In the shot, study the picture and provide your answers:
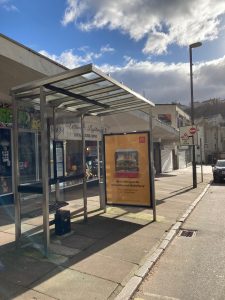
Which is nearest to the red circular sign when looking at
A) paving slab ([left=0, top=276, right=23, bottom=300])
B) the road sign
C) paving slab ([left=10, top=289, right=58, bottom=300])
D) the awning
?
the road sign

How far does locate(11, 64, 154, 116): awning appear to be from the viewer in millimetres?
5387

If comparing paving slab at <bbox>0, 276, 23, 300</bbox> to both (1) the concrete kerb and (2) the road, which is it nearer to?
(1) the concrete kerb

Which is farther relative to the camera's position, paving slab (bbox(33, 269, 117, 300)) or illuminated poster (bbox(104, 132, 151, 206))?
illuminated poster (bbox(104, 132, 151, 206))

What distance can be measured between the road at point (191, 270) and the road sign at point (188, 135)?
9.92 metres

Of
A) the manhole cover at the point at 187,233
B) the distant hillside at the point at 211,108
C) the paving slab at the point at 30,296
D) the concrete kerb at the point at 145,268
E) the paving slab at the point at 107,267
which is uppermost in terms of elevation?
the distant hillside at the point at 211,108

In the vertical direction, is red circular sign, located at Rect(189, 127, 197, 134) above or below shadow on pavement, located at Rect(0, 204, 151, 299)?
above

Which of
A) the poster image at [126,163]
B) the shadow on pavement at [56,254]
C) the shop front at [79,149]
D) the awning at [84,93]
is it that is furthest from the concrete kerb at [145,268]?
the shop front at [79,149]

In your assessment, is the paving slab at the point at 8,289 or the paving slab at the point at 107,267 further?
the paving slab at the point at 107,267

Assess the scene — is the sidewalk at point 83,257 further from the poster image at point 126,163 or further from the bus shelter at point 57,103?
the poster image at point 126,163

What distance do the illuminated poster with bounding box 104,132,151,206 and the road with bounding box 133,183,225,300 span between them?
153 centimetres

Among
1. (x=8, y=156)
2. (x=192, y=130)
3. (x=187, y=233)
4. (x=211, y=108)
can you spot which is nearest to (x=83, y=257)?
(x=187, y=233)

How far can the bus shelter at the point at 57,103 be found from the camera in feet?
18.1

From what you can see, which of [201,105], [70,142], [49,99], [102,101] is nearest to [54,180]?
[49,99]

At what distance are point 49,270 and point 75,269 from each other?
0.39 metres
